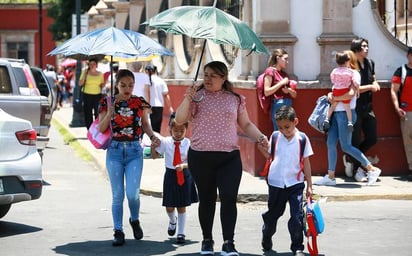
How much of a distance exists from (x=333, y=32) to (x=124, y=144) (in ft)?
17.9

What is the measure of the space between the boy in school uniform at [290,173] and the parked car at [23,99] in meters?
6.00

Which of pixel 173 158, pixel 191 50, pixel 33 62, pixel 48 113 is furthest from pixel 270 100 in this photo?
pixel 33 62

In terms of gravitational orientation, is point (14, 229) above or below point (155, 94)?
below

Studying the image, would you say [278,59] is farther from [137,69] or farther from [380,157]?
[137,69]

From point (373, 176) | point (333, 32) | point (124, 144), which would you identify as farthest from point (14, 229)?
point (333, 32)

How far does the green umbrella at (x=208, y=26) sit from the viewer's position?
8.38 m

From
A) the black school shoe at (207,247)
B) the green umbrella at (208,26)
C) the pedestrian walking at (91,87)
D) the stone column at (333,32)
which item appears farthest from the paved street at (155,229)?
the pedestrian walking at (91,87)

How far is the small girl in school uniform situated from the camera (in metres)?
9.47

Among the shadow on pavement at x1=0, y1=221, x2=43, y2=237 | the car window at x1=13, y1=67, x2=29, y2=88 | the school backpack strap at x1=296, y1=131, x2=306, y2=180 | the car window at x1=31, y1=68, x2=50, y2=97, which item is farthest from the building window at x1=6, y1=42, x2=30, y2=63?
the school backpack strap at x1=296, y1=131, x2=306, y2=180

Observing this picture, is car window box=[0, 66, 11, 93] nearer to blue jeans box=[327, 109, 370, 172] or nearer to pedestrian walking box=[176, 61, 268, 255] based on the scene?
blue jeans box=[327, 109, 370, 172]

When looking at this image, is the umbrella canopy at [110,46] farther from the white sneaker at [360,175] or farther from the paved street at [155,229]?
the white sneaker at [360,175]

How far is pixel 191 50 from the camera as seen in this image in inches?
792

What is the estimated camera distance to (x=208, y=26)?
8.42 metres

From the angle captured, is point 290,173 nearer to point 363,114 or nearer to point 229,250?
point 229,250
